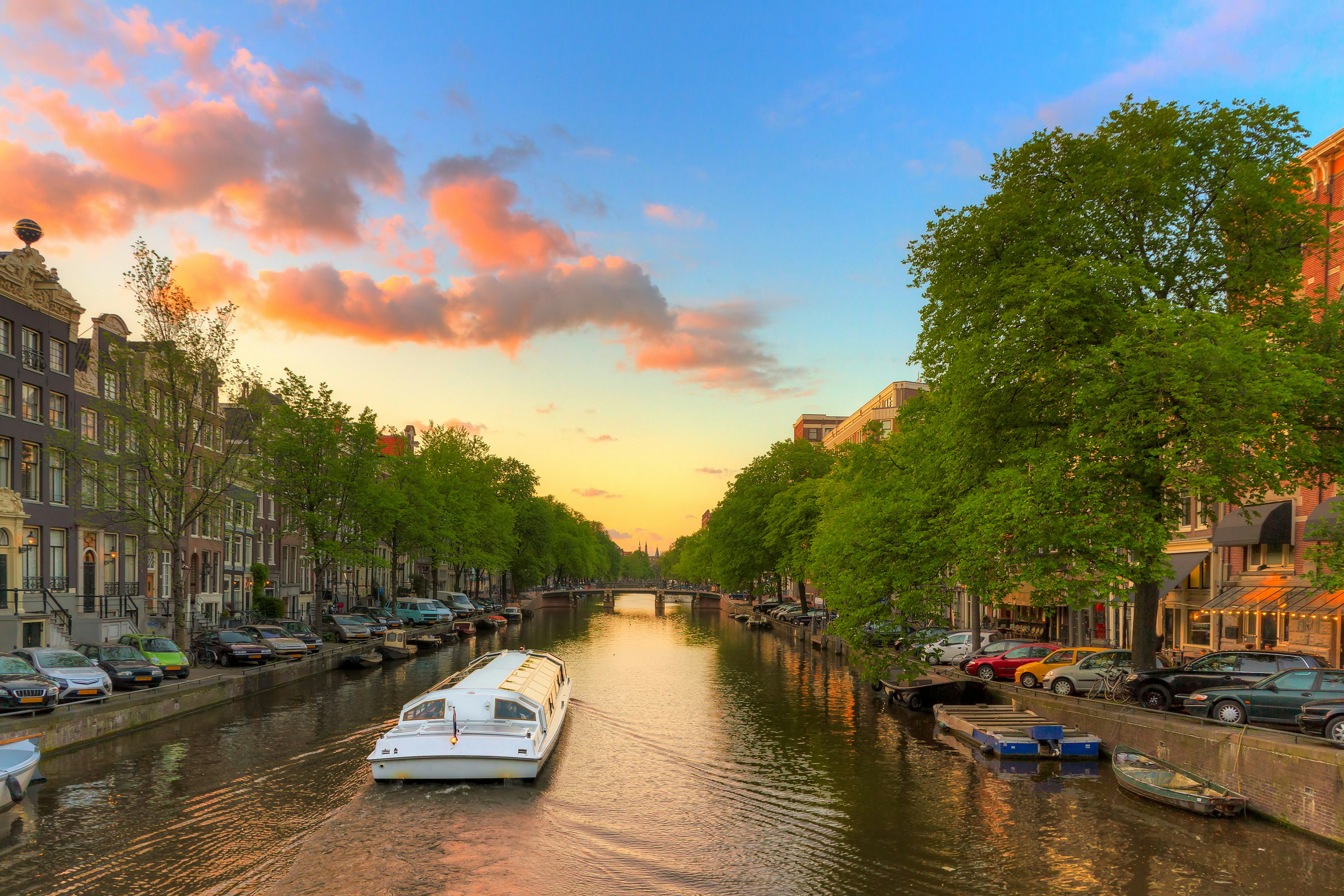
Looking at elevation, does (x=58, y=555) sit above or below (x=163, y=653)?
above

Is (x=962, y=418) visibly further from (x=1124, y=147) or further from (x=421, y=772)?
(x=421, y=772)

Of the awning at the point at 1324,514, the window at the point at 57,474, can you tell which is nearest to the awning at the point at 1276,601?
the awning at the point at 1324,514

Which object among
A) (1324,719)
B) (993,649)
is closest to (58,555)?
(993,649)

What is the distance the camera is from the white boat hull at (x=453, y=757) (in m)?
21.5

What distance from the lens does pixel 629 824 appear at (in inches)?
760

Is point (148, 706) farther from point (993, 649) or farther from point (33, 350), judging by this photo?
point (993, 649)

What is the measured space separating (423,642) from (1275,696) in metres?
52.6

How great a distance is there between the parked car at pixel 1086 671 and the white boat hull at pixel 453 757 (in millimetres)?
19478

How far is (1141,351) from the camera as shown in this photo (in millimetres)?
A: 23328

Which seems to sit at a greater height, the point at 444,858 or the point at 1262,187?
the point at 1262,187

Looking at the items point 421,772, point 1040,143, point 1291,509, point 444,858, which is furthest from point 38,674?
point 1291,509

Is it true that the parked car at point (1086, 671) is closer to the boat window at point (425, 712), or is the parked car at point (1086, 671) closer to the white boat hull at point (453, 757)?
the white boat hull at point (453, 757)

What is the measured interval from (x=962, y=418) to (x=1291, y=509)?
1918cm

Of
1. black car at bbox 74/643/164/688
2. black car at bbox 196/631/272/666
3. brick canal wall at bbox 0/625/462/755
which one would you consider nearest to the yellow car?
brick canal wall at bbox 0/625/462/755
